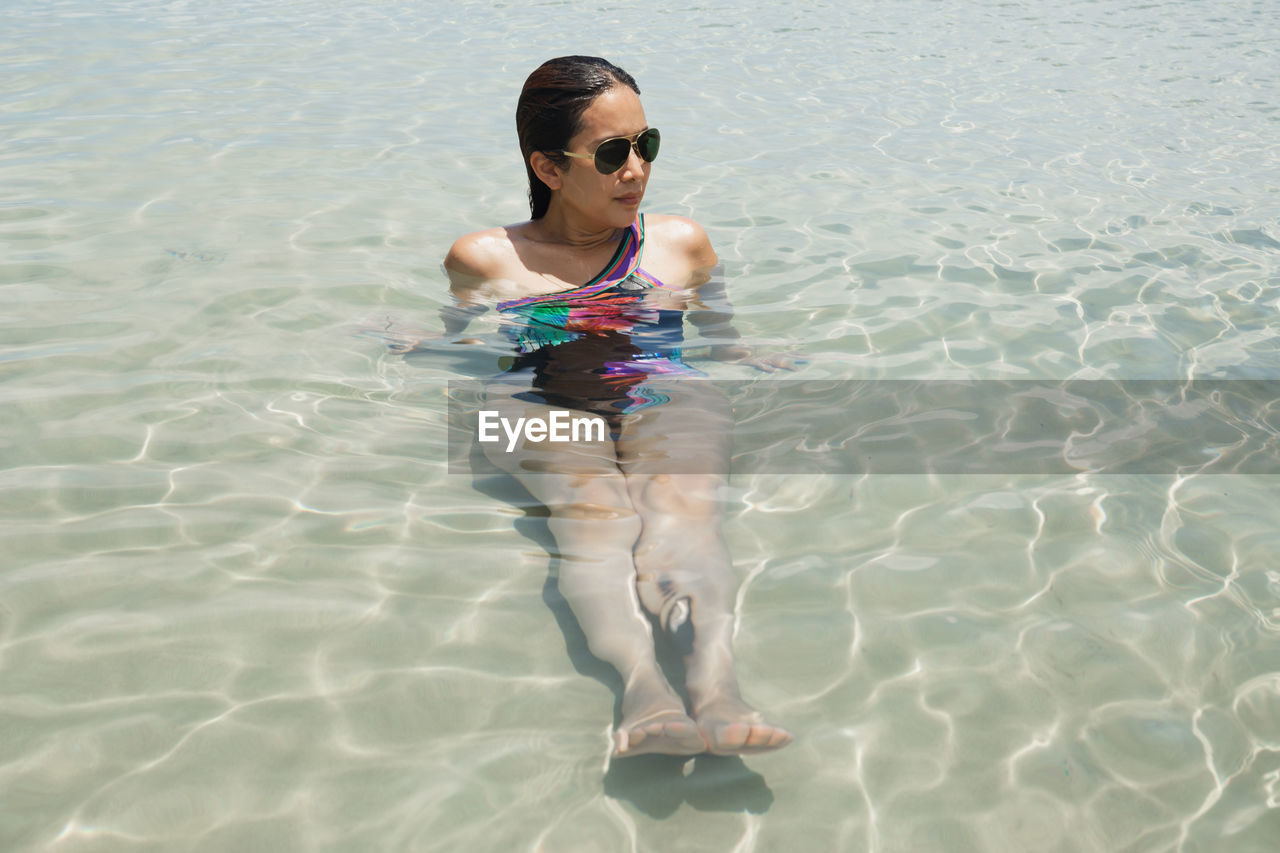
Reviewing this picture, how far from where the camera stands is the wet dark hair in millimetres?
3127

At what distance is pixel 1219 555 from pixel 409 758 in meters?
2.28

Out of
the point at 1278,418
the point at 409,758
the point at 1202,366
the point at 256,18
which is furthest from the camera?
the point at 256,18

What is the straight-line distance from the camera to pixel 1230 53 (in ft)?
34.7

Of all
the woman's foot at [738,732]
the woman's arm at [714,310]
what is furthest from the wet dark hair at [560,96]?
the woman's foot at [738,732]

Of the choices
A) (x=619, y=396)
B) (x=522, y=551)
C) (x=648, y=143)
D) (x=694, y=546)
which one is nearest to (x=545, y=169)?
(x=648, y=143)

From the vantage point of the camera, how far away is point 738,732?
196 centimetres

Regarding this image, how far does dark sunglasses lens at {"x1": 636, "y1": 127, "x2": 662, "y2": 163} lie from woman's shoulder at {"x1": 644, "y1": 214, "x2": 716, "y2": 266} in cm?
43

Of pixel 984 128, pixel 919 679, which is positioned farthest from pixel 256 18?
pixel 919 679

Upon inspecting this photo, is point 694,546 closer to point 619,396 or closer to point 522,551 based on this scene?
point 522,551

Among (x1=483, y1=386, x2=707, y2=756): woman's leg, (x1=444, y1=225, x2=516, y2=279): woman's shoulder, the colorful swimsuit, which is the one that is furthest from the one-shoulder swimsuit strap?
(x1=483, y1=386, x2=707, y2=756): woman's leg

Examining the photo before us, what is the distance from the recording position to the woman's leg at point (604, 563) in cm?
198

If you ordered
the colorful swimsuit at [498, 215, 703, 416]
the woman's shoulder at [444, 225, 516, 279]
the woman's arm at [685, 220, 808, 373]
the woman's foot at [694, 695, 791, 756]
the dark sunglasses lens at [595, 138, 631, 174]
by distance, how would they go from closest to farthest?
the woman's foot at [694, 695, 791, 756], the dark sunglasses lens at [595, 138, 631, 174], the colorful swimsuit at [498, 215, 703, 416], the woman's shoulder at [444, 225, 516, 279], the woman's arm at [685, 220, 808, 373]

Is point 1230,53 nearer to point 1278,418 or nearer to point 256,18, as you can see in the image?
point 1278,418

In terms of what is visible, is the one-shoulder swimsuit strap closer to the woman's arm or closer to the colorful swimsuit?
the colorful swimsuit
